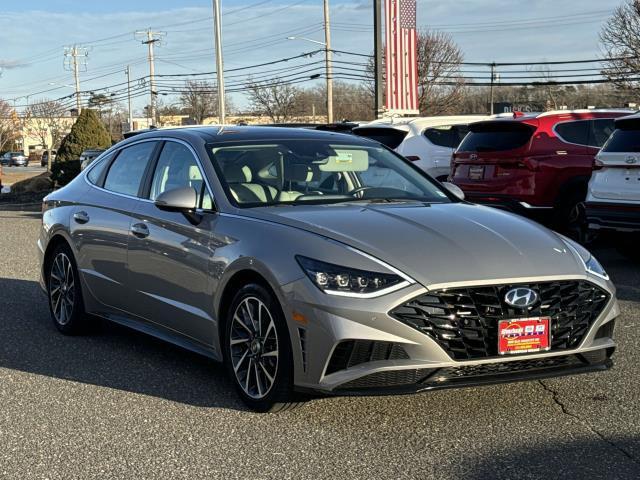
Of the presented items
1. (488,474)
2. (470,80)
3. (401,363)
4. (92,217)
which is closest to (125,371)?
(92,217)

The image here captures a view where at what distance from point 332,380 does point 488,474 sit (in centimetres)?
89

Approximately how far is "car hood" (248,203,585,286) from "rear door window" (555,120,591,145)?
6375 mm

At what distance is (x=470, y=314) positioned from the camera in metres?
4.42

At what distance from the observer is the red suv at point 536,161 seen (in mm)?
11086

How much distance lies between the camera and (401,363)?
14.3ft

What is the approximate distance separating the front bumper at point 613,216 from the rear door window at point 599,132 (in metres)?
1.88

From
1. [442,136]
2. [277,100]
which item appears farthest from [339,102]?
[442,136]

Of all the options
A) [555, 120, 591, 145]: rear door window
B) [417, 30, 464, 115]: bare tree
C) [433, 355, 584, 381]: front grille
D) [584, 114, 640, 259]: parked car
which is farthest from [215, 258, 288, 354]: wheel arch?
[417, 30, 464, 115]: bare tree

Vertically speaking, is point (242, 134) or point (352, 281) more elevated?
point (242, 134)

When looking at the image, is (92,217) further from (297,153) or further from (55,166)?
(55,166)

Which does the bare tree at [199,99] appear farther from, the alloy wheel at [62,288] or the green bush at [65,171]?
the alloy wheel at [62,288]

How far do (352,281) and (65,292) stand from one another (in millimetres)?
3530

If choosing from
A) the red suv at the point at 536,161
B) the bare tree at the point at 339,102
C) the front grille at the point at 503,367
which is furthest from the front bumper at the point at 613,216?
the bare tree at the point at 339,102

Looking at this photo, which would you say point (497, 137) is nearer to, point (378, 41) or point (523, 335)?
point (523, 335)
